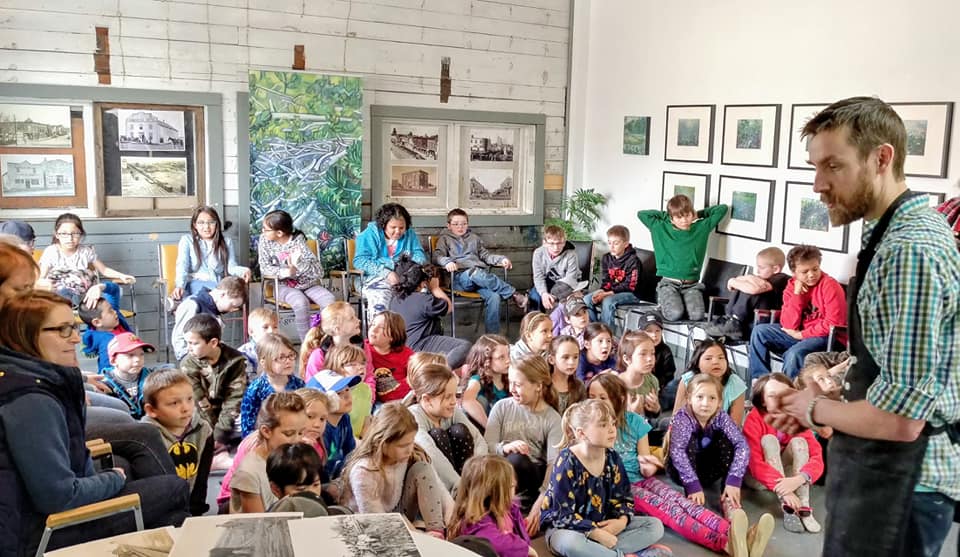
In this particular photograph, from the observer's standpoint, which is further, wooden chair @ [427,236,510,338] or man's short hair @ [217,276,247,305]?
wooden chair @ [427,236,510,338]

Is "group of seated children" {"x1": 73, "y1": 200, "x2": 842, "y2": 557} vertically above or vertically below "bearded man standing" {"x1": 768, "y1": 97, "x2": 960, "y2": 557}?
below

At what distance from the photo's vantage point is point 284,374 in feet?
13.7

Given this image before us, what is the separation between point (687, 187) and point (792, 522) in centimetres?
380

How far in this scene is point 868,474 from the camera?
67.4 inches

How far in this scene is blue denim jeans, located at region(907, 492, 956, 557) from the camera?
5.58ft

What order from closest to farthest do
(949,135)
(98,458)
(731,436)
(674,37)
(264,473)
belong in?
(98,458)
(264,473)
(731,436)
(949,135)
(674,37)

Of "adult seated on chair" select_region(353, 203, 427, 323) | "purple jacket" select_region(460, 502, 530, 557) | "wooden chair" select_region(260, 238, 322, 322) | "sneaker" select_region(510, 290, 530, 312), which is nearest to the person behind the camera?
"purple jacket" select_region(460, 502, 530, 557)

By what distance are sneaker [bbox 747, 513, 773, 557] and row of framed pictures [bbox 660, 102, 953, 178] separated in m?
2.38

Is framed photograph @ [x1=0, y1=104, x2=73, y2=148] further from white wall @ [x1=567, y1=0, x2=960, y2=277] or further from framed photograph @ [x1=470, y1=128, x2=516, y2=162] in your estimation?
white wall @ [x1=567, y1=0, x2=960, y2=277]

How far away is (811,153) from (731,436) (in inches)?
105

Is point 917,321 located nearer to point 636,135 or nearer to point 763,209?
point 763,209

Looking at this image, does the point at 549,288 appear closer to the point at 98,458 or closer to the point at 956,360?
the point at 98,458

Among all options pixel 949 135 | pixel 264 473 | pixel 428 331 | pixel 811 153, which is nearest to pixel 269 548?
pixel 811 153

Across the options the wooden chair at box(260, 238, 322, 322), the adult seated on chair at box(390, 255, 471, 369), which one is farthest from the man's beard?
the wooden chair at box(260, 238, 322, 322)
